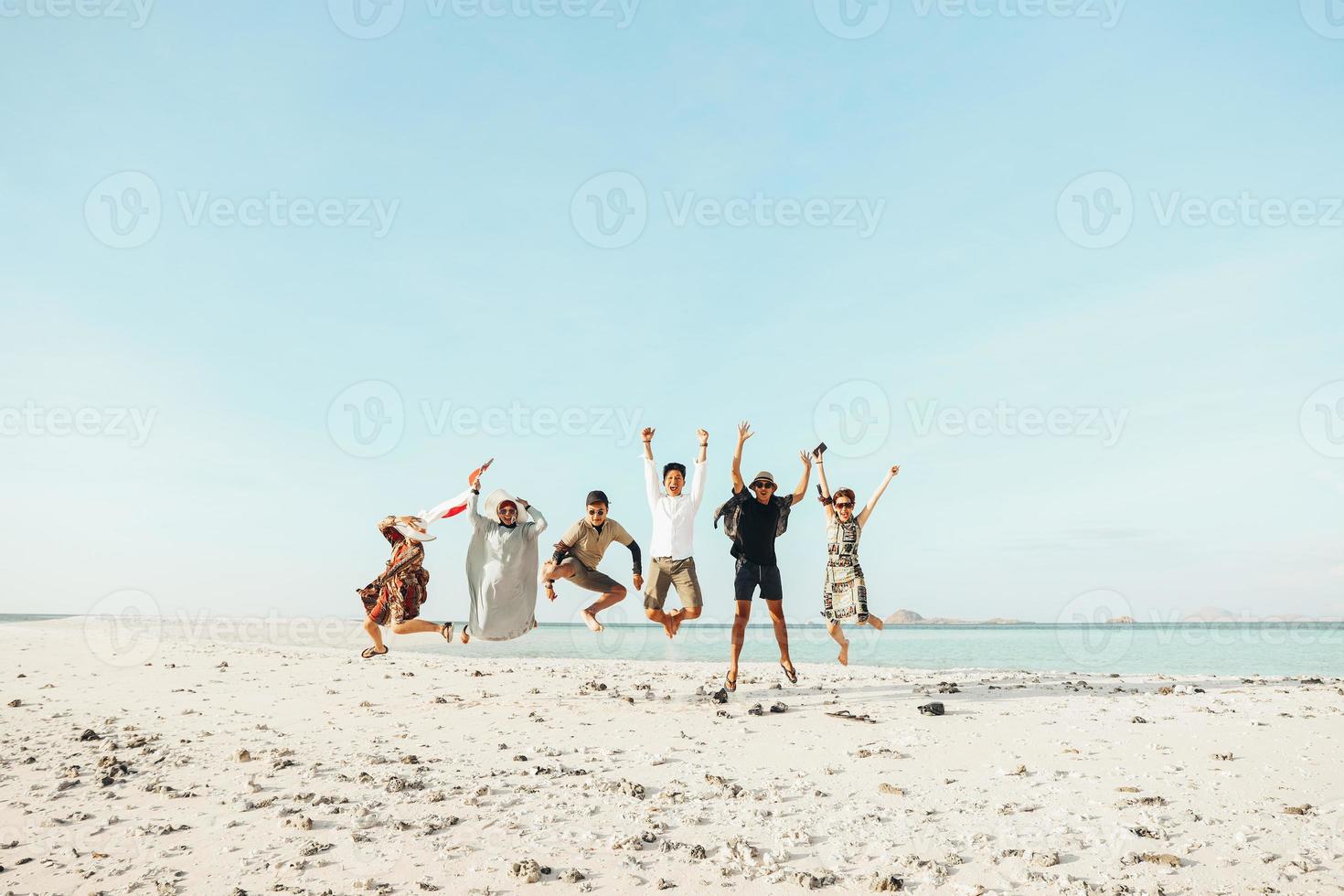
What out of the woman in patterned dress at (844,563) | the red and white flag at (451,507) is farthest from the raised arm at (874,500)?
the red and white flag at (451,507)

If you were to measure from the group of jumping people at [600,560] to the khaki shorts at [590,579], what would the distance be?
13 mm

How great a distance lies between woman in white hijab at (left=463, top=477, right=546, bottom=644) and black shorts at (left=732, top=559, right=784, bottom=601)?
9.56 ft

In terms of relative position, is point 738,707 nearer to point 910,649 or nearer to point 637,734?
point 637,734

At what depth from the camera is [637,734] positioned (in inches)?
333

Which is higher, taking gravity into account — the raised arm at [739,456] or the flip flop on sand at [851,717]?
the raised arm at [739,456]

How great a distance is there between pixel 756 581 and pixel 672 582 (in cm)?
120

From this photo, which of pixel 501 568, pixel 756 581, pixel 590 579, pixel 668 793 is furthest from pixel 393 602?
pixel 668 793

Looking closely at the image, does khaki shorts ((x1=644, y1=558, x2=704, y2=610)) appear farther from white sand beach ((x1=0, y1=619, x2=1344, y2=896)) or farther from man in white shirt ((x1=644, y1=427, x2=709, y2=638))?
white sand beach ((x1=0, y1=619, x2=1344, y2=896))

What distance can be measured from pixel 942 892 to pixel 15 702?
11.9 m

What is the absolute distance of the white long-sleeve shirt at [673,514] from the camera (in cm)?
1074

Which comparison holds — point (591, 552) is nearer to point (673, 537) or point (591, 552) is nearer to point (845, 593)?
point (673, 537)

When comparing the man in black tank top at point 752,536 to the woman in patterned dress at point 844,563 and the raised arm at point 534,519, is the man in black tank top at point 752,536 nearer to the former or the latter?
the woman in patterned dress at point 844,563

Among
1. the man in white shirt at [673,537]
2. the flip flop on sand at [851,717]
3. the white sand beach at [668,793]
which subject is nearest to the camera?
the white sand beach at [668,793]

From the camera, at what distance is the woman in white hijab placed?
1083 centimetres
